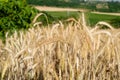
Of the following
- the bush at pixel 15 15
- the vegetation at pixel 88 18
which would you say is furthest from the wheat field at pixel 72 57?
the bush at pixel 15 15

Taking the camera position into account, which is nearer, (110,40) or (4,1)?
(110,40)

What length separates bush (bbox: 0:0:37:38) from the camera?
13148 millimetres

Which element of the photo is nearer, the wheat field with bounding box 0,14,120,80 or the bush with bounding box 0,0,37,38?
the wheat field with bounding box 0,14,120,80

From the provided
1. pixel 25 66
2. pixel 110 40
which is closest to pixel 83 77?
pixel 110 40

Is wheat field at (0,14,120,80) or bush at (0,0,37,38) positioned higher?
wheat field at (0,14,120,80)

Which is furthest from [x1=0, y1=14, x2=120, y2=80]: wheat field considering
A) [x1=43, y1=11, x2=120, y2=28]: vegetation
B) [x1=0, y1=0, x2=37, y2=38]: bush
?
[x1=0, y1=0, x2=37, y2=38]: bush

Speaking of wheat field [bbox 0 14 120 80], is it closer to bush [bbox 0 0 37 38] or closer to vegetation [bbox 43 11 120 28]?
vegetation [bbox 43 11 120 28]

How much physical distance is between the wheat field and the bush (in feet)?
28.0

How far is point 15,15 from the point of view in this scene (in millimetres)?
13414

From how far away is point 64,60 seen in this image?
4.07 m

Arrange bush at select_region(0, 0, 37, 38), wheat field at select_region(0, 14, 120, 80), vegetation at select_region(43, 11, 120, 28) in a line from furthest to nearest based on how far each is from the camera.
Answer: bush at select_region(0, 0, 37, 38) < vegetation at select_region(43, 11, 120, 28) < wheat field at select_region(0, 14, 120, 80)

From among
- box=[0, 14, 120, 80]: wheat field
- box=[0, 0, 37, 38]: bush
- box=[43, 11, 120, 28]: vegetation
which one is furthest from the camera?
box=[0, 0, 37, 38]: bush

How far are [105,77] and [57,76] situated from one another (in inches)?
17.9

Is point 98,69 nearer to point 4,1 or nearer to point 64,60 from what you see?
point 64,60
